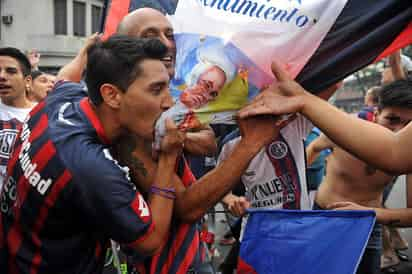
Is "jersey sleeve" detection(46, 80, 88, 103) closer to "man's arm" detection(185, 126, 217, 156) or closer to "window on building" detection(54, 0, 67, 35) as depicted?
"man's arm" detection(185, 126, 217, 156)

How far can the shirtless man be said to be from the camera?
331 centimetres

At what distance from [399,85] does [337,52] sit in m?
1.53

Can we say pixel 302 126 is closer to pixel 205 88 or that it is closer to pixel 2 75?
pixel 205 88

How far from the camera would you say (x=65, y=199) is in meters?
1.78

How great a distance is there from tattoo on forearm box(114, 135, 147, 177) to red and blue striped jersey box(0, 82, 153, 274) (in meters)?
0.18

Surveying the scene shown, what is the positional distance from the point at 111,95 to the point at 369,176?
2253mm

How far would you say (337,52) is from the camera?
79.4 inches

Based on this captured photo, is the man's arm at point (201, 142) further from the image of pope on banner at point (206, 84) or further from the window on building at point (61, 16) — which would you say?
the window on building at point (61, 16)

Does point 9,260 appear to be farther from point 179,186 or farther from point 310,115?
point 310,115

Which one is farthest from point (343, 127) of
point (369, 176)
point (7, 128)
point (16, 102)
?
point (16, 102)

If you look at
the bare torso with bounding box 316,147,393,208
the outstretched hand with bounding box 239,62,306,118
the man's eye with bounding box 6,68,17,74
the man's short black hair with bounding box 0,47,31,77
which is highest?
the outstretched hand with bounding box 239,62,306,118

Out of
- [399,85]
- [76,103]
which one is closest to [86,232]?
[76,103]

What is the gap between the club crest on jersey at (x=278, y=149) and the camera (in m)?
2.37

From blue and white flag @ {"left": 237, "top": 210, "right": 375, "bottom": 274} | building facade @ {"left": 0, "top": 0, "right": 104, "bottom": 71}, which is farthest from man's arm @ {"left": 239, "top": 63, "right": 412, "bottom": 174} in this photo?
building facade @ {"left": 0, "top": 0, "right": 104, "bottom": 71}
